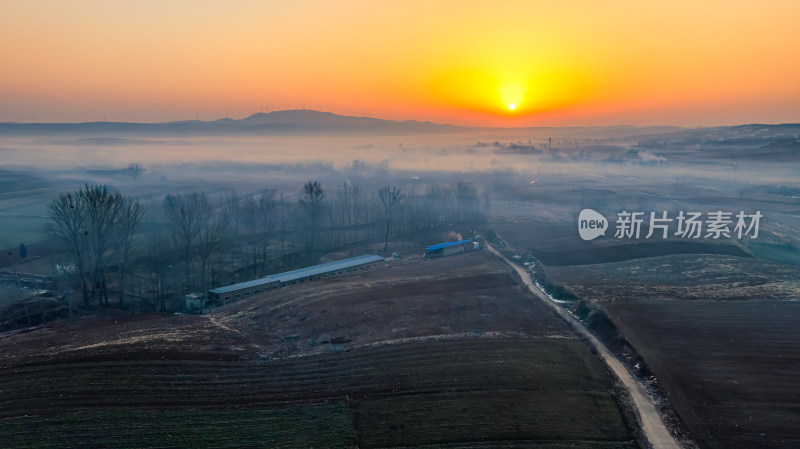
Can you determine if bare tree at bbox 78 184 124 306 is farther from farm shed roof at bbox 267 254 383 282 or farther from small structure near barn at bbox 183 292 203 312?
farm shed roof at bbox 267 254 383 282

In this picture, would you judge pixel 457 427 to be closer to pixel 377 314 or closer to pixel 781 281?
pixel 377 314

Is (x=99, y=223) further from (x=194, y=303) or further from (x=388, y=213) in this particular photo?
(x=388, y=213)

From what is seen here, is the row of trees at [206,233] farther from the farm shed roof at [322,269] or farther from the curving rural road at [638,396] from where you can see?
the curving rural road at [638,396]

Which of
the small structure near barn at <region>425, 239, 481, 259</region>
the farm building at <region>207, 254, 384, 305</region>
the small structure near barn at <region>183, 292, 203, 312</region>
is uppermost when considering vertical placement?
the small structure near barn at <region>425, 239, 481, 259</region>

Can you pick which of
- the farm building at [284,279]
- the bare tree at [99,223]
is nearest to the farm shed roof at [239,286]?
the farm building at [284,279]

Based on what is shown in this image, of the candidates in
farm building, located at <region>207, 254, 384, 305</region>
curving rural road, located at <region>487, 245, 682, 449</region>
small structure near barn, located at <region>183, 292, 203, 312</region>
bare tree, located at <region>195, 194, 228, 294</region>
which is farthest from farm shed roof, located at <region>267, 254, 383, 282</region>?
curving rural road, located at <region>487, 245, 682, 449</region>
